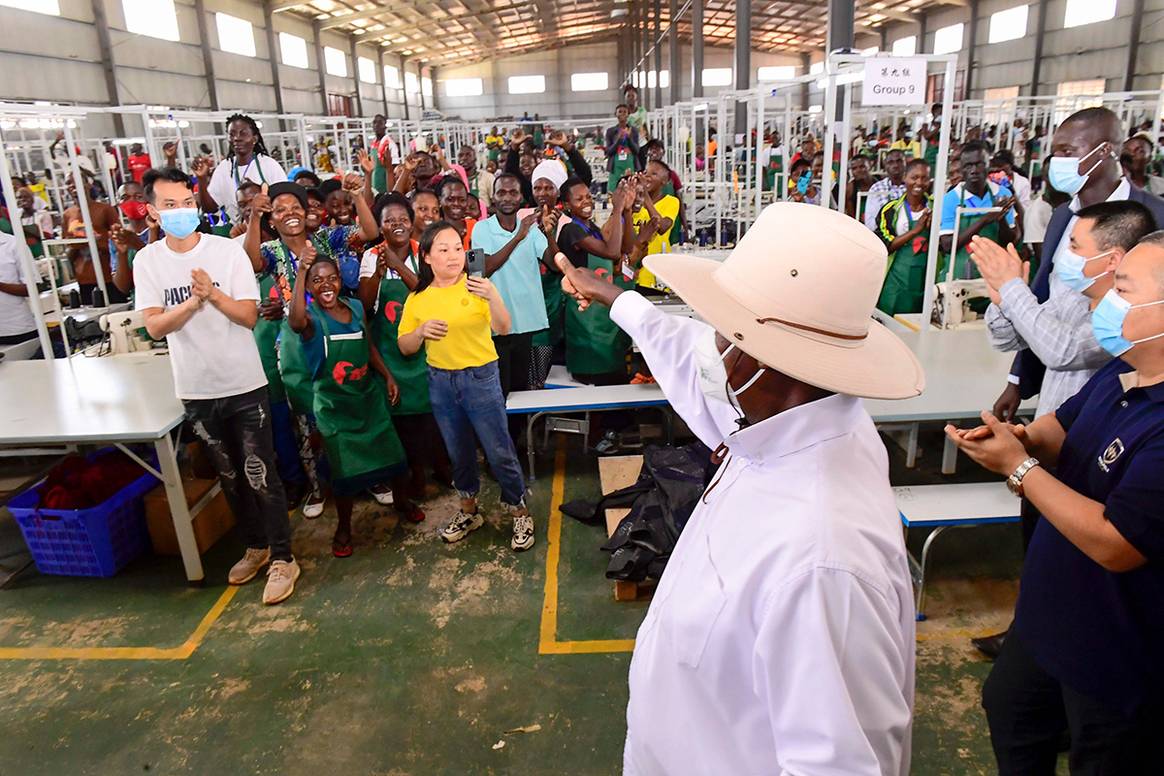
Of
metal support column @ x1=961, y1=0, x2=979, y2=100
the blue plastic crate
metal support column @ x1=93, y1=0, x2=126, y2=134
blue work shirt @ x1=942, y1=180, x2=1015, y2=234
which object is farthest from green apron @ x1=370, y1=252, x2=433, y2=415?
metal support column @ x1=961, y1=0, x2=979, y2=100

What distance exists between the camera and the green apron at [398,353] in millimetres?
4422

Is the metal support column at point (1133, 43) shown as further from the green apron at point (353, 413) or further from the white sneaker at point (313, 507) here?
the white sneaker at point (313, 507)

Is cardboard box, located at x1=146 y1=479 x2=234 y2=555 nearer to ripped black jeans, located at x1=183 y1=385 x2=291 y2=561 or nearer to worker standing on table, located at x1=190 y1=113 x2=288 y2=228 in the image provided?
ripped black jeans, located at x1=183 y1=385 x2=291 y2=561

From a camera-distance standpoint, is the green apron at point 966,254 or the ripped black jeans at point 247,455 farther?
the green apron at point 966,254

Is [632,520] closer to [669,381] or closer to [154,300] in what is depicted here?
[669,381]

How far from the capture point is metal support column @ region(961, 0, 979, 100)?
2622cm

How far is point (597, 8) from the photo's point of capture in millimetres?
30281

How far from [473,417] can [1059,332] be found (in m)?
2.63

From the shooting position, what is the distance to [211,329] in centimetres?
345

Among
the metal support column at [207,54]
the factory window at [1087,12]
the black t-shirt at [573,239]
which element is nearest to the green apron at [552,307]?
the black t-shirt at [573,239]

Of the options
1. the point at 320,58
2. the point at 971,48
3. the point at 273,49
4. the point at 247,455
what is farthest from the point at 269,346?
the point at 971,48

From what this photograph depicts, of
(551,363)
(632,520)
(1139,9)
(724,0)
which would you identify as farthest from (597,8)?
(632,520)

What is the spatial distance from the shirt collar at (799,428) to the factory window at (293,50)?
89.1ft

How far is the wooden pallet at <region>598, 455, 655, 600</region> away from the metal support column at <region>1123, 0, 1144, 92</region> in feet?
70.3
